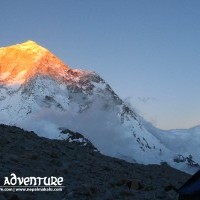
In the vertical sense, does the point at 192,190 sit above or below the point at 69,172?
below

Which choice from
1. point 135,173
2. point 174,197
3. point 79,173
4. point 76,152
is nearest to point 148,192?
point 174,197

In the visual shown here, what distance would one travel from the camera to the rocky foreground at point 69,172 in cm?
2543

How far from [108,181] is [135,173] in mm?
7889

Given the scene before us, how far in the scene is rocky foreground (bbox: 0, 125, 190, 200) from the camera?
83.4 feet

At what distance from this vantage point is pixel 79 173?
30.8 meters

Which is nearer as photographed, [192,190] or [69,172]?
[192,190]

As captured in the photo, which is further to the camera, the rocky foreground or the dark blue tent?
the rocky foreground

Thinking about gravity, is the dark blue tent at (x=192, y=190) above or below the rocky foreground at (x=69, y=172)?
below

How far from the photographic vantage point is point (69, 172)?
Answer: 30406 mm

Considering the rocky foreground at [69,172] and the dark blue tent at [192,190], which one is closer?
the dark blue tent at [192,190]

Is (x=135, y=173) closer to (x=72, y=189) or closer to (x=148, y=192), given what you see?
(x=148, y=192)

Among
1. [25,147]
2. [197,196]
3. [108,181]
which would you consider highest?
[25,147]

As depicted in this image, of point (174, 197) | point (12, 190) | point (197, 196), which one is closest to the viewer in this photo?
point (197, 196)

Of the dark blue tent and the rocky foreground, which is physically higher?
the rocky foreground
